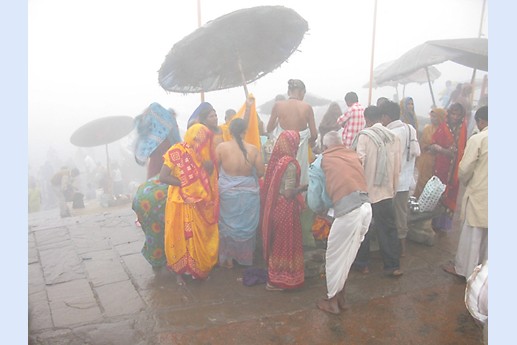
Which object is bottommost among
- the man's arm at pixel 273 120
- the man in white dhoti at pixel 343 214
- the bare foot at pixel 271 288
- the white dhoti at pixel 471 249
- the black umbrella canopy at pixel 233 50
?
the bare foot at pixel 271 288

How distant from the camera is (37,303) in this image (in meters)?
3.70

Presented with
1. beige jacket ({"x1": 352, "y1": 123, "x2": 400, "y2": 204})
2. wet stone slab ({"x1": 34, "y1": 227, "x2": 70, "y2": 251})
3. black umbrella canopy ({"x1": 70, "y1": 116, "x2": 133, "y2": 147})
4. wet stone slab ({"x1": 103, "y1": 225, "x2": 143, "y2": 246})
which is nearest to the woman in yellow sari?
beige jacket ({"x1": 352, "y1": 123, "x2": 400, "y2": 204})

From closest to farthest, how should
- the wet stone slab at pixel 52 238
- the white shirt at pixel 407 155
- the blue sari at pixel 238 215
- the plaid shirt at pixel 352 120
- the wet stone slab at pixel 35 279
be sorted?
the wet stone slab at pixel 35 279 < the blue sari at pixel 238 215 < the white shirt at pixel 407 155 < the wet stone slab at pixel 52 238 < the plaid shirt at pixel 352 120

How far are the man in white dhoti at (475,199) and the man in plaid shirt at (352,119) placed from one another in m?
2.00

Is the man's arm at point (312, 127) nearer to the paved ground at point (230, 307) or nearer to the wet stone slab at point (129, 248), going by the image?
the paved ground at point (230, 307)

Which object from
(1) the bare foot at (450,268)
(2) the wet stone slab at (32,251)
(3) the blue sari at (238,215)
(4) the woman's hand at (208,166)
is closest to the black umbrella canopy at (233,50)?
(4) the woman's hand at (208,166)

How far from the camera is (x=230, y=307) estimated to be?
3.52m

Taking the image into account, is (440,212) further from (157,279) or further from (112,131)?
(112,131)

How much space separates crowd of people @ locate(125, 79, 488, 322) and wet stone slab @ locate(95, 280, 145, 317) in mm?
431

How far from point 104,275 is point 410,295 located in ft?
10.7

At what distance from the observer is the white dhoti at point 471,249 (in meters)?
3.84

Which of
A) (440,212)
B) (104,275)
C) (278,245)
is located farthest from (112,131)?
(440,212)

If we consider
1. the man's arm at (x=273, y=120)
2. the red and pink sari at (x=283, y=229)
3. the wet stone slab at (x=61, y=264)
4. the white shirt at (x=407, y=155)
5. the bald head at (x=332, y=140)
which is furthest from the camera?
the man's arm at (x=273, y=120)

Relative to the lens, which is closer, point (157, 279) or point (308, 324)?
Answer: point (308, 324)
